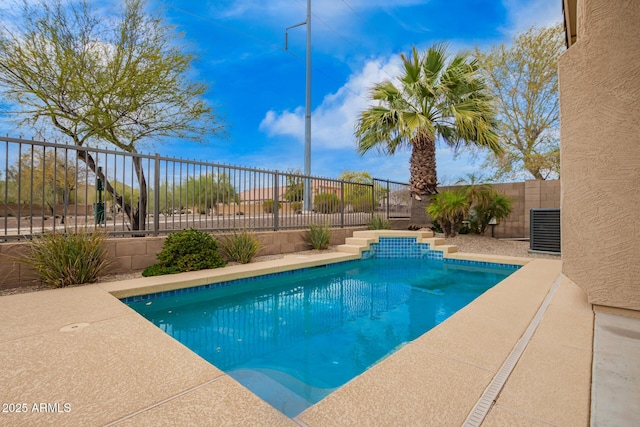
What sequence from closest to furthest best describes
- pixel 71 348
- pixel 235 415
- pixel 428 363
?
pixel 235 415
pixel 428 363
pixel 71 348

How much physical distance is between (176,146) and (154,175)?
2.80 metres

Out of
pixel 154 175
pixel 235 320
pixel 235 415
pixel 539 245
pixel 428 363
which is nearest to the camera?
pixel 235 415

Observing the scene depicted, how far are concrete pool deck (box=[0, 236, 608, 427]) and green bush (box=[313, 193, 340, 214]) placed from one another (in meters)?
6.03

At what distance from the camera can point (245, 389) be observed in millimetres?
1592

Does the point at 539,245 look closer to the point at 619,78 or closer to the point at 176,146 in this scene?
the point at 619,78

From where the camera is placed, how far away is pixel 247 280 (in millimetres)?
4855

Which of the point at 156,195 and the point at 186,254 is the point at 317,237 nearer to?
the point at 186,254

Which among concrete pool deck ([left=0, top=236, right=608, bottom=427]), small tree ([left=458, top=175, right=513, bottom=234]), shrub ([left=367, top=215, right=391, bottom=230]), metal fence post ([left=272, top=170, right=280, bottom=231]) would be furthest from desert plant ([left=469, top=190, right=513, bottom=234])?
concrete pool deck ([left=0, top=236, right=608, bottom=427])

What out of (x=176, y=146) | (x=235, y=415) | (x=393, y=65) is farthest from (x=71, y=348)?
(x=393, y=65)

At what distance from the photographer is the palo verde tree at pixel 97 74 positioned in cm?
558

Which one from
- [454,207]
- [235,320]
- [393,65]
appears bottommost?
[235,320]

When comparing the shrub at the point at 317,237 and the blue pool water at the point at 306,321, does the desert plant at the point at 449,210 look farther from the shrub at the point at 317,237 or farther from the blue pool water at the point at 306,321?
the shrub at the point at 317,237

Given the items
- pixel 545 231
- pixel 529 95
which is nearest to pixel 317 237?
pixel 545 231

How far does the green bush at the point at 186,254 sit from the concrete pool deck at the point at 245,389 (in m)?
1.90
